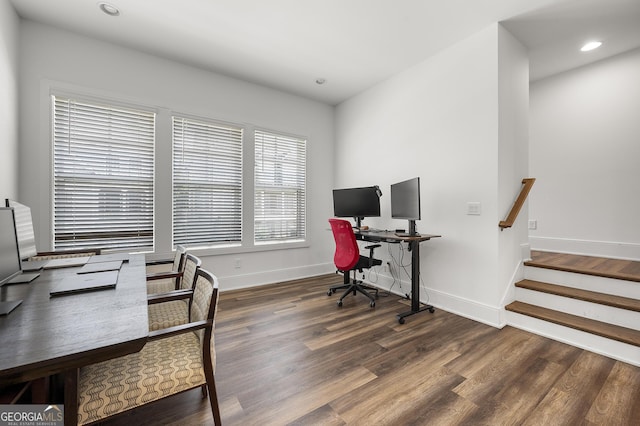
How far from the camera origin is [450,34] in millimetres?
2930

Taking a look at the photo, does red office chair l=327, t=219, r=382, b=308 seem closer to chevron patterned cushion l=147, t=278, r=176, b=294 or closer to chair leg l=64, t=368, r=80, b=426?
chevron patterned cushion l=147, t=278, r=176, b=294

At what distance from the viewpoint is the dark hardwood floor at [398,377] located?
157cm

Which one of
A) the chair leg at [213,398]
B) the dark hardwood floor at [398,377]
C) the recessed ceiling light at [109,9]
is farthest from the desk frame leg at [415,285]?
the recessed ceiling light at [109,9]

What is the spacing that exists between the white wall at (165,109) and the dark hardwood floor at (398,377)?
148 centimetres

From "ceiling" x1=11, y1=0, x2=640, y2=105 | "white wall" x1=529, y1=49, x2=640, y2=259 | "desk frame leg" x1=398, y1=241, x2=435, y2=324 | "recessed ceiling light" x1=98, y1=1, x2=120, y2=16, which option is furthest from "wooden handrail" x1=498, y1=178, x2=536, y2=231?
"recessed ceiling light" x1=98, y1=1, x2=120, y2=16

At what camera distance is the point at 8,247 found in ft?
4.42

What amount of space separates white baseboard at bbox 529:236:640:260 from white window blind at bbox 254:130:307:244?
11.9 feet

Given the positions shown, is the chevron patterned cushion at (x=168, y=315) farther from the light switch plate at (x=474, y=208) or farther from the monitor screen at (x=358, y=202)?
the light switch plate at (x=474, y=208)

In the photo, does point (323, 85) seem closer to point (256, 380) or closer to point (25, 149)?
point (25, 149)

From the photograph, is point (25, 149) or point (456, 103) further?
point (456, 103)

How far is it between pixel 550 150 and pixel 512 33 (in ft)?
6.33

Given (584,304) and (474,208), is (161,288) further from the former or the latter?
(584,304)

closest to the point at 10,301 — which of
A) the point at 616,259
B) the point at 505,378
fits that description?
the point at 505,378

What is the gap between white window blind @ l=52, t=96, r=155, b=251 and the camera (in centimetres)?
290
